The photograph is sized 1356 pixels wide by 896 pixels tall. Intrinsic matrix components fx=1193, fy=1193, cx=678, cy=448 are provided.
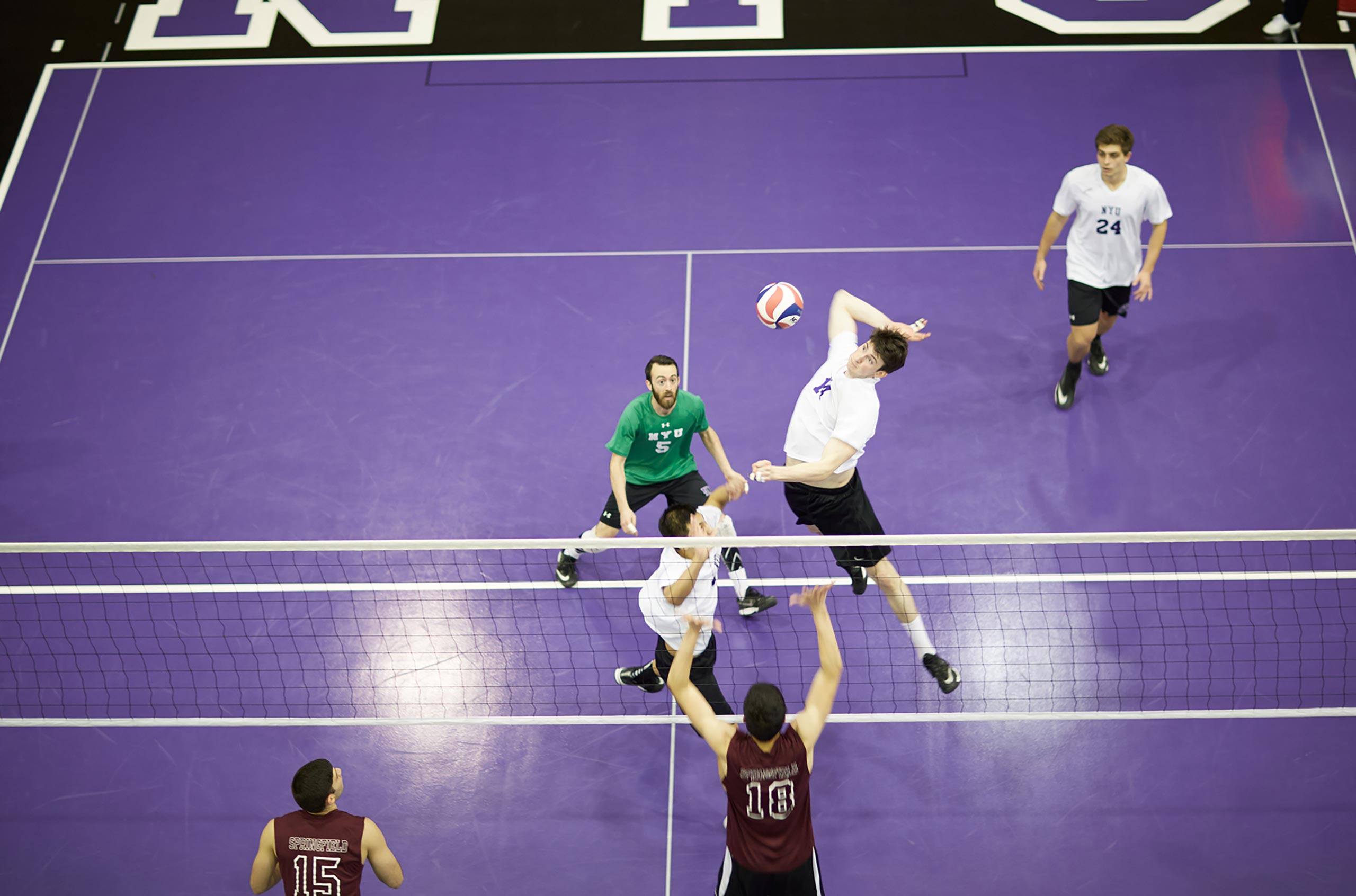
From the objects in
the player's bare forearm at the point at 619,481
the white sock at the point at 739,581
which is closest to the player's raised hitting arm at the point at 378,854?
the player's bare forearm at the point at 619,481

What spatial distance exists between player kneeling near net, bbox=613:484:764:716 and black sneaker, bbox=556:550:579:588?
5.01 ft

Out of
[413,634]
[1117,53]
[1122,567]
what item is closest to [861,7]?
[1117,53]

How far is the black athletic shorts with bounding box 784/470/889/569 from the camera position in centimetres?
820

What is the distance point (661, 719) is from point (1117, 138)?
5.34 meters

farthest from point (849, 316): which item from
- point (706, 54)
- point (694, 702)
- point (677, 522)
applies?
point (706, 54)

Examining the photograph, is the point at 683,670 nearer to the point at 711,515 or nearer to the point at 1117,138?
the point at 711,515

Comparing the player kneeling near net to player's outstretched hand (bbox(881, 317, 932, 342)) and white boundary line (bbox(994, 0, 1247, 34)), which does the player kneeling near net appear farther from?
white boundary line (bbox(994, 0, 1247, 34))

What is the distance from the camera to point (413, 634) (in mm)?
8797

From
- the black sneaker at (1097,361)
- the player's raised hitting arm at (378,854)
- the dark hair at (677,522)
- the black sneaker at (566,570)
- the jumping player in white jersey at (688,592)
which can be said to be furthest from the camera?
the black sneaker at (1097,361)

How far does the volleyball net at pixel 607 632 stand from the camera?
326 inches

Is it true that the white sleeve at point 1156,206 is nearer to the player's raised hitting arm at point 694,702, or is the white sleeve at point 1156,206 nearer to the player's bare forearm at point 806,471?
the player's bare forearm at point 806,471

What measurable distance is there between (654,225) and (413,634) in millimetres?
5058

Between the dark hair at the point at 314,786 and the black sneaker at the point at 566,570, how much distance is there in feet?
10.7

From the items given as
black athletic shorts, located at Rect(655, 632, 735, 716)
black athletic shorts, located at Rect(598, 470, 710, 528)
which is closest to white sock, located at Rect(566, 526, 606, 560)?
black athletic shorts, located at Rect(598, 470, 710, 528)
